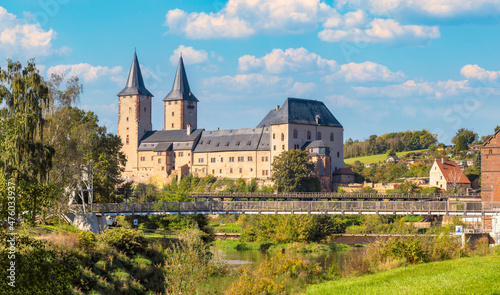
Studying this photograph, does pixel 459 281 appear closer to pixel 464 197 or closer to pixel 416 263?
pixel 416 263

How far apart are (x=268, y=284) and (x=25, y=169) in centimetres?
1457

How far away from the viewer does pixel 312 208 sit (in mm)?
47906

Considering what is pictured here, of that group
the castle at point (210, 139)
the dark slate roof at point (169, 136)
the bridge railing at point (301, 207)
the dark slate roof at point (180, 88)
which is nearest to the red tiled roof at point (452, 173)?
the castle at point (210, 139)

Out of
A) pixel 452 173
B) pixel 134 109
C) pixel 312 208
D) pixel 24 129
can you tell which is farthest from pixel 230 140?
pixel 24 129

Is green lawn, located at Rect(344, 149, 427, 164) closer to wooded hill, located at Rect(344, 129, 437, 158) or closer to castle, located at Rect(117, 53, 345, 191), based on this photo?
wooded hill, located at Rect(344, 129, 437, 158)

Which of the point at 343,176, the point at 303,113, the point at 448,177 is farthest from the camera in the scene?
the point at 303,113

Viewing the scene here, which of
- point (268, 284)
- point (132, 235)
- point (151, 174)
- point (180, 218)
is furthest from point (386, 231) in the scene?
point (151, 174)

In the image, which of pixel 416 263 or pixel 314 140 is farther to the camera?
pixel 314 140

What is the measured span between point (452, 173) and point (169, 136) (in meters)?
50.9

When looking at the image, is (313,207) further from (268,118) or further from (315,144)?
(268,118)

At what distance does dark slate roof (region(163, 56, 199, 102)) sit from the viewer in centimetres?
12869

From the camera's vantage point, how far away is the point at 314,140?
106500 mm

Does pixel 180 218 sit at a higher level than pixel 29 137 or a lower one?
lower

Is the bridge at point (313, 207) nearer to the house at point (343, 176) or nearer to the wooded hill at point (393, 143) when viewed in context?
→ the house at point (343, 176)
